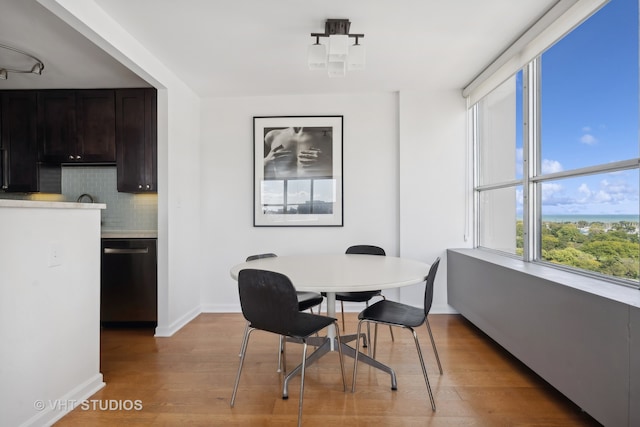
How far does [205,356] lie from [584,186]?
9.66 ft

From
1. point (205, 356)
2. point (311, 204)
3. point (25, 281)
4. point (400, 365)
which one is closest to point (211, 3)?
point (25, 281)

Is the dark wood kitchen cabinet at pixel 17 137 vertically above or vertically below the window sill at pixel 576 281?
above

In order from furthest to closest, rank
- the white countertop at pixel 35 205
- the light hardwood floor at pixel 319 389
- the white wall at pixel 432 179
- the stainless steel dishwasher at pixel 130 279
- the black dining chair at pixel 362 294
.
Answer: the white wall at pixel 432 179
the stainless steel dishwasher at pixel 130 279
the black dining chair at pixel 362 294
the light hardwood floor at pixel 319 389
the white countertop at pixel 35 205

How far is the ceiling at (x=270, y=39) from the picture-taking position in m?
2.27

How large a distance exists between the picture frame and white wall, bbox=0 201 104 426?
6.25ft

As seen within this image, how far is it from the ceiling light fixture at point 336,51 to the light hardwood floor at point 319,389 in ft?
7.18

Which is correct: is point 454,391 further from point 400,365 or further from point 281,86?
point 281,86

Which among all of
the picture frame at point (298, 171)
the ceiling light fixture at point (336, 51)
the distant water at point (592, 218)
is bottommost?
the distant water at point (592, 218)

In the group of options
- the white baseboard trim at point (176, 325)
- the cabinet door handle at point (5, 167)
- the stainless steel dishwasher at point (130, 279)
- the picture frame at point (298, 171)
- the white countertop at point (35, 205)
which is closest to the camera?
the white countertop at point (35, 205)

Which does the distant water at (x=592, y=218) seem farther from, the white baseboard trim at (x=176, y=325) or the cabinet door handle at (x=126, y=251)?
the cabinet door handle at (x=126, y=251)

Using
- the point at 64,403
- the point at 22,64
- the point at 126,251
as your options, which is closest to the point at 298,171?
the point at 126,251

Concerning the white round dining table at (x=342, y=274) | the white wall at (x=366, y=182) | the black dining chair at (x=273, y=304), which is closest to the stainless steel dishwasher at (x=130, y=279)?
the white wall at (x=366, y=182)

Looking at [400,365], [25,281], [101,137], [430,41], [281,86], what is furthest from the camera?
[281,86]

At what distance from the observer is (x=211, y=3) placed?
222 centimetres
